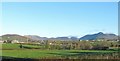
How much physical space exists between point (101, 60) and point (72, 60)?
1.87 metres

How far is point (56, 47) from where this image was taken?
42.6m

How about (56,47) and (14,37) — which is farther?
(14,37)

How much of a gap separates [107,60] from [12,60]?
5901mm

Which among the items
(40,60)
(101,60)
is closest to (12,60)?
(40,60)

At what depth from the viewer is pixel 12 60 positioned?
55.9 feet

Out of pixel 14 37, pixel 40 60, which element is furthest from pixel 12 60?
pixel 14 37

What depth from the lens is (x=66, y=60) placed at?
1678cm

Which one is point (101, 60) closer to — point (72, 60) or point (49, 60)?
point (72, 60)

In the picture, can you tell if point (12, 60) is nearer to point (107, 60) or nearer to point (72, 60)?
point (72, 60)

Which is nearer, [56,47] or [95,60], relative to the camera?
[95,60]

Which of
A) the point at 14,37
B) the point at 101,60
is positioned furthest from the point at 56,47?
the point at 14,37

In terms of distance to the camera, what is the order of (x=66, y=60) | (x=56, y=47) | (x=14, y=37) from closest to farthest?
(x=66, y=60) < (x=56, y=47) < (x=14, y=37)

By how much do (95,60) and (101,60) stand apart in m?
0.48

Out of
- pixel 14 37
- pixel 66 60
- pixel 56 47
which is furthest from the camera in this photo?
pixel 14 37
